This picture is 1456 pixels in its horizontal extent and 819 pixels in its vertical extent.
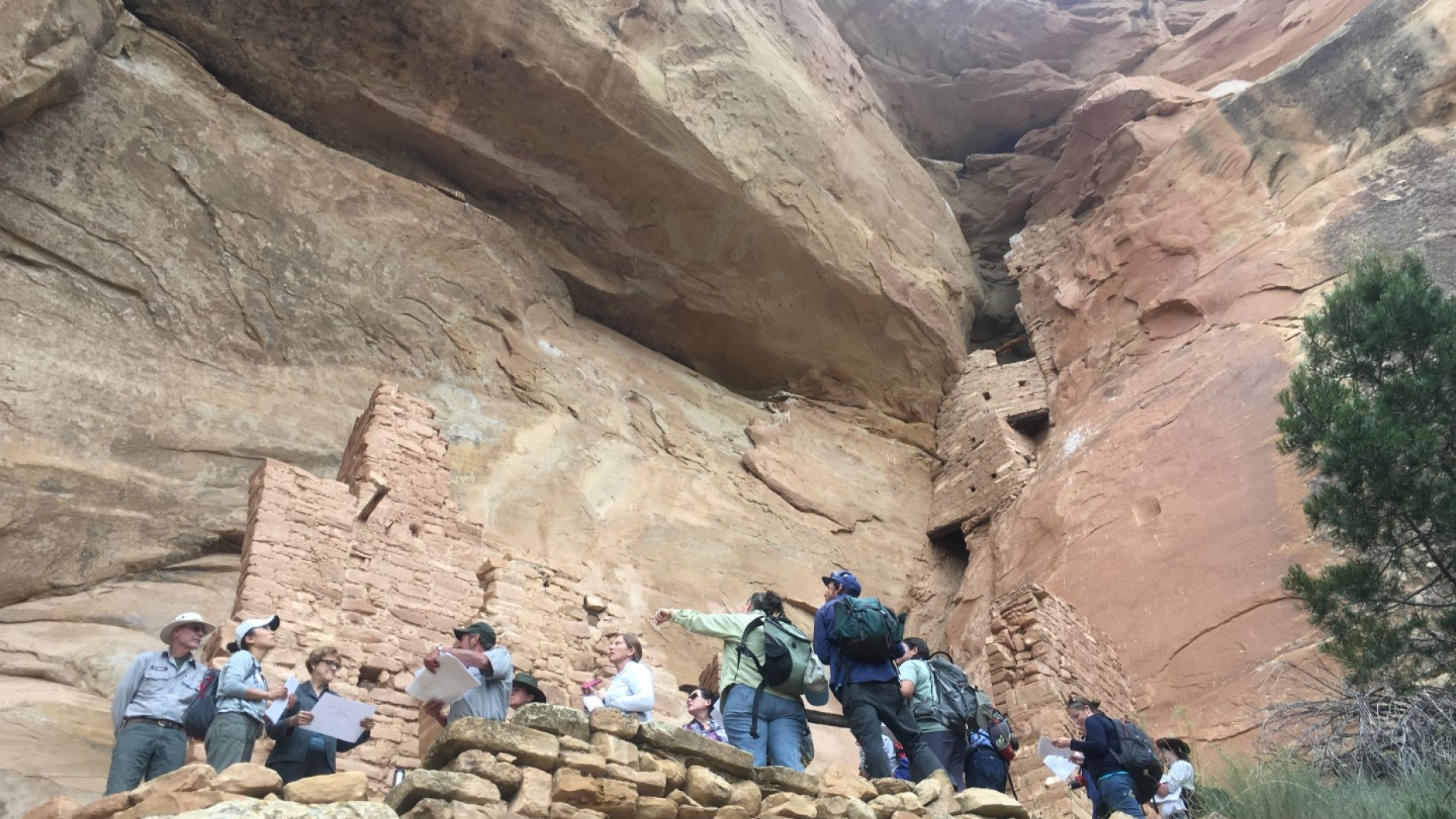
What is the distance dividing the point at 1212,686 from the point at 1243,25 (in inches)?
574

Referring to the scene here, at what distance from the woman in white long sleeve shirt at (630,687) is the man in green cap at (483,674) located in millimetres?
494

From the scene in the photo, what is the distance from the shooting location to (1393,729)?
668 cm

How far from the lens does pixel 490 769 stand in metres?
4.36

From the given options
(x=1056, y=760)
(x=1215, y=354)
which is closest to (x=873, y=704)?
(x=1056, y=760)

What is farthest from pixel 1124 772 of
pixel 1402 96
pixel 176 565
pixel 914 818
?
pixel 1402 96

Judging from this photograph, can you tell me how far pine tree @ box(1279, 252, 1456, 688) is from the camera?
7324mm

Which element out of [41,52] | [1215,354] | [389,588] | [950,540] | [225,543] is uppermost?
[41,52]

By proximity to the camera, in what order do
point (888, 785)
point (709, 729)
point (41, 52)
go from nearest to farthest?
point (888, 785)
point (709, 729)
point (41, 52)

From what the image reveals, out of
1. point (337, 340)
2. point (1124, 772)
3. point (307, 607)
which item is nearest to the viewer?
point (1124, 772)

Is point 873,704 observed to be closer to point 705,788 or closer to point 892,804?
point 892,804

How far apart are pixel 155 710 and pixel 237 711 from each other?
1.58 feet

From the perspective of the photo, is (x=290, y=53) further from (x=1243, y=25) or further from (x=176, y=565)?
(x=1243, y=25)

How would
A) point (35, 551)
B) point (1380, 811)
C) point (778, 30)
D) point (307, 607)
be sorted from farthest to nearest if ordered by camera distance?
point (778, 30) → point (35, 551) → point (307, 607) → point (1380, 811)

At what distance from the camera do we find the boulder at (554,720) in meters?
4.71
